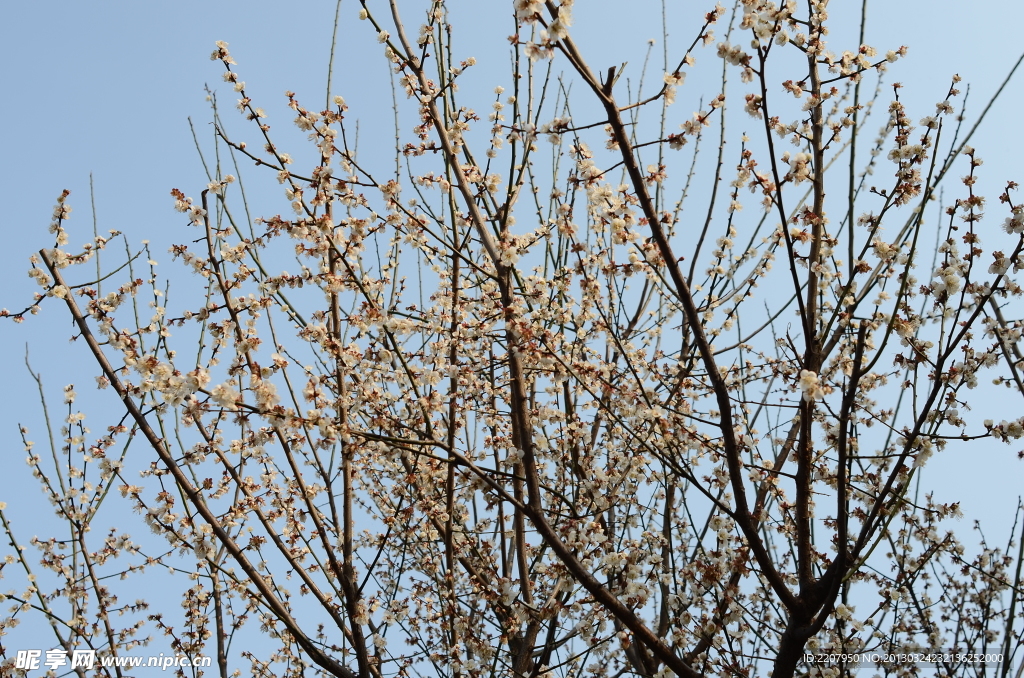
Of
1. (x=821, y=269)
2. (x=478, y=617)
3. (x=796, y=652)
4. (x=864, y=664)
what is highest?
(x=821, y=269)

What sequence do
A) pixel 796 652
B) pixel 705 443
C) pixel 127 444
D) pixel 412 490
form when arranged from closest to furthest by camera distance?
pixel 796 652 → pixel 705 443 → pixel 127 444 → pixel 412 490

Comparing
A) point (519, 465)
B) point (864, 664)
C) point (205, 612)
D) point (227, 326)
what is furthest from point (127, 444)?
point (864, 664)

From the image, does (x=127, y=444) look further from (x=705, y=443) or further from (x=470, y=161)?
(x=705, y=443)

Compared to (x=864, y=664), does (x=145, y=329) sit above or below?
above

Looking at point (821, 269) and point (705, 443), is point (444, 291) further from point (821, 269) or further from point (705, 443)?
point (821, 269)

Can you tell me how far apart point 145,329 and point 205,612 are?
2.02m

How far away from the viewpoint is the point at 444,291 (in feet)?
16.5

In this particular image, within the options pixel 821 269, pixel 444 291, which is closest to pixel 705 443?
pixel 821 269

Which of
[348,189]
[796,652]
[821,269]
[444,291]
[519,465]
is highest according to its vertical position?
[444,291]

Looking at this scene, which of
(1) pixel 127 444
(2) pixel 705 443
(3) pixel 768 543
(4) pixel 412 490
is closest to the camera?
(2) pixel 705 443

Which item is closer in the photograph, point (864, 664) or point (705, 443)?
point (705, 443)

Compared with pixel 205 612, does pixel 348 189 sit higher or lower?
higher

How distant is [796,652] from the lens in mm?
3277

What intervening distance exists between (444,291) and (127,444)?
1.96 meters
